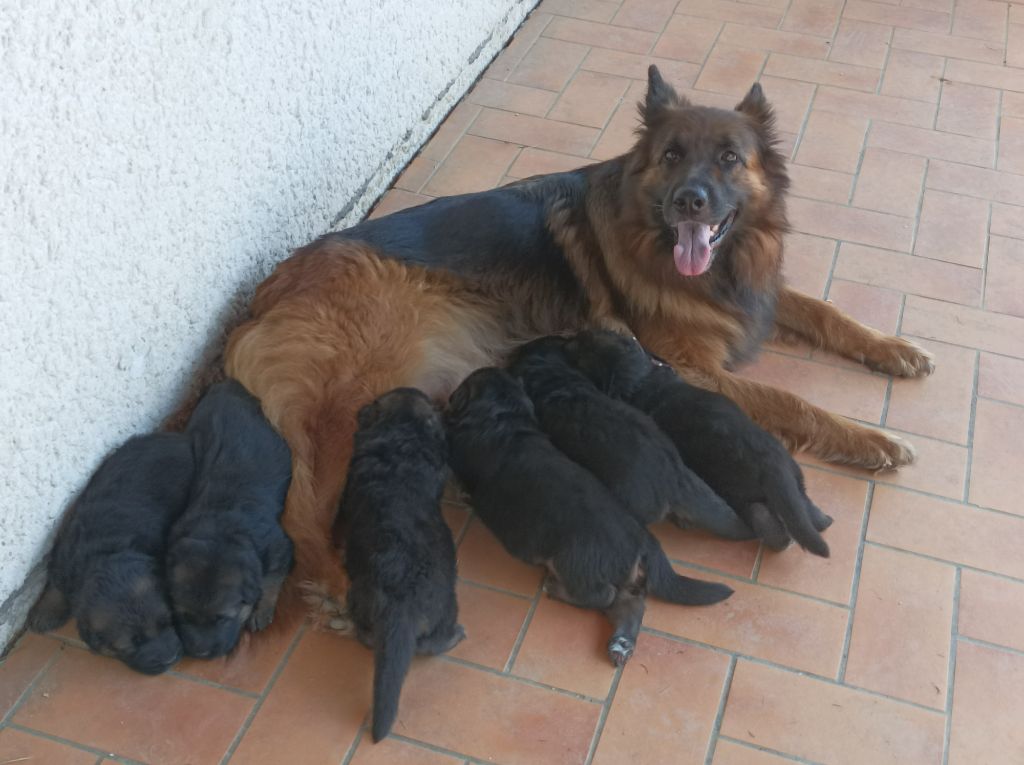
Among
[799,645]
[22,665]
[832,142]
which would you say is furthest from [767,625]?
[832,142]

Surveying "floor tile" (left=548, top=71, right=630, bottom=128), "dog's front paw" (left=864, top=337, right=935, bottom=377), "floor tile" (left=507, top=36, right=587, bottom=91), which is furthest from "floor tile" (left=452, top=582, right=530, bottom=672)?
"floor tile" (left=507, top=36, right=587, bottom=91)

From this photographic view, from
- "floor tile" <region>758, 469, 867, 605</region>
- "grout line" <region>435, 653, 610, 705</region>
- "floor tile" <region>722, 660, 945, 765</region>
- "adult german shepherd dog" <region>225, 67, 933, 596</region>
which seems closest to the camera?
"floor tile" <region>722, 660, 945, 765</region>

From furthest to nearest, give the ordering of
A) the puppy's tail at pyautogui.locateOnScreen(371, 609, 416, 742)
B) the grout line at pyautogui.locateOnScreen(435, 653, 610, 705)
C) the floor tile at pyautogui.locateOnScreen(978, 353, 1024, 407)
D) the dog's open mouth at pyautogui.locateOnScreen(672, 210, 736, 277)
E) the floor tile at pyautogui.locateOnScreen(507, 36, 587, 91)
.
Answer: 1. the floor tile at pyautogui.locateOnScreen(507, 36, 587, 91)
2. the floor tile at pyautogui.locateOnScreen(978, 353, 1024, 407)
3. the dog's open mouth at pyautogui.locateOnScreen(672, 210, 736, 277)
4. the grout line at pyautogui.locateOnScreen(435, 653, 610, 705)
5. the puppy's tail at pyautogui.locateOnScreen(371, 609, 416, 742)

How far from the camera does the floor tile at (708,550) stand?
3.02m

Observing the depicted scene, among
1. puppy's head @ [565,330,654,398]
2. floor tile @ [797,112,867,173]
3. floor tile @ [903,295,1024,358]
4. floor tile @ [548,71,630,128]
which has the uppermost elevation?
puppy's head @ [565,330,654,398]

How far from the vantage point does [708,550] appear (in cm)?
306

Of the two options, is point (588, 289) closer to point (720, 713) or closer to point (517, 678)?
point (517, 678)

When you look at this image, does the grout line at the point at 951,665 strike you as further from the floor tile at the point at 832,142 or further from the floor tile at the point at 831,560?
the floor tile at the point at 832,142

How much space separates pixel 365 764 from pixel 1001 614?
1873mm

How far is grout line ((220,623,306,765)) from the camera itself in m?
2.57

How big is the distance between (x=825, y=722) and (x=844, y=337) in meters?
1.60

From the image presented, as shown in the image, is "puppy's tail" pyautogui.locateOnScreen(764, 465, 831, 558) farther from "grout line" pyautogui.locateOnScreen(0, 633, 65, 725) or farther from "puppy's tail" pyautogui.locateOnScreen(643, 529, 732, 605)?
"grout line" pyautogui.locateOnScreen(0, 633, 65, 725)

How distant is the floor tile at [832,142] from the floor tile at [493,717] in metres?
3.13

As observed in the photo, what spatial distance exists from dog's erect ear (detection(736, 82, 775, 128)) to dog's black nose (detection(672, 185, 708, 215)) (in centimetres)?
43
